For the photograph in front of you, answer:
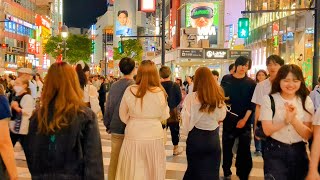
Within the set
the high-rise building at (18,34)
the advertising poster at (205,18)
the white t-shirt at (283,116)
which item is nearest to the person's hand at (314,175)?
the white t-shirt at (283,116)

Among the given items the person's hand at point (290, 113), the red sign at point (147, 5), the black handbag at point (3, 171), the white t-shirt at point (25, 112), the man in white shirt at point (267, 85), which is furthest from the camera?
the red sign at point (147, 5)

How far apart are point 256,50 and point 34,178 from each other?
136 ft

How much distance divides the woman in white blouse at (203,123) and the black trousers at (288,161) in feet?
5.69

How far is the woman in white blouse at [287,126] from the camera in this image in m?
4.55

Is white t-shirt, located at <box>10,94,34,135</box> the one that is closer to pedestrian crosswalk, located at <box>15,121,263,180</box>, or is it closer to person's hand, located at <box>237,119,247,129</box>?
pedestrian crosswalk, located at <box>15,121,263,180</box>

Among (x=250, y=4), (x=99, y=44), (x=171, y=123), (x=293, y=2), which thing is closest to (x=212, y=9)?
(x=250, y=4)

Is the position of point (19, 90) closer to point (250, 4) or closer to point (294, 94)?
point (294, 94)

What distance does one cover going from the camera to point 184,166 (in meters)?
9.83

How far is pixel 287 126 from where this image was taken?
4594 millimetres

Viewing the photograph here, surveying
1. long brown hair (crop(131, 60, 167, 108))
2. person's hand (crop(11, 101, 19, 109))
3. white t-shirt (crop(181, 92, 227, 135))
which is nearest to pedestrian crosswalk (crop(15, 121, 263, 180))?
person's hand (crop(11, 101, 19, 109))

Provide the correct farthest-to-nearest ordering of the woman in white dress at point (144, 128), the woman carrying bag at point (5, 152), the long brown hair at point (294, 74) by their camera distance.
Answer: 1. the woman in white dress at point (144, 128)
2. the woman carrying bag at point (5, 152)
3. the long brown hair at point (294, 74)

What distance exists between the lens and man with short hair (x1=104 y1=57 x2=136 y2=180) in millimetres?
6816

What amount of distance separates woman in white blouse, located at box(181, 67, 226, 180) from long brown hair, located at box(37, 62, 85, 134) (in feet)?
9.30

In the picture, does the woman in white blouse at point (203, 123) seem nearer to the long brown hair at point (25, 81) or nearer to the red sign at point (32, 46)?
the long brown hair at point (25, 81)
